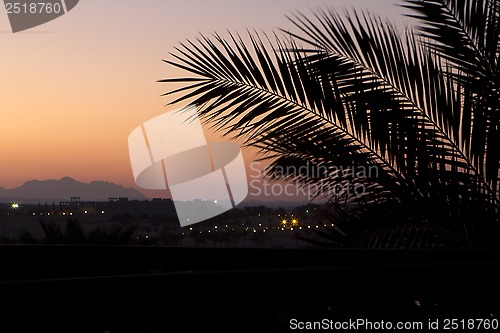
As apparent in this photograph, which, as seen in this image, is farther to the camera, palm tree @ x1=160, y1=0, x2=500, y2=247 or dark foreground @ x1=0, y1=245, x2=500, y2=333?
palm tree @ x1=160, y1=0, x2=500, y2=247

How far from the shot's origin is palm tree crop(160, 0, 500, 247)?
12.3ft

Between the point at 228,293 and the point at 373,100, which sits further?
the point at 373,100

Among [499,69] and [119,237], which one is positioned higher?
[499,69]

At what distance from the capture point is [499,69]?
3.99m

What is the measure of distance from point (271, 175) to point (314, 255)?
3.40 meters

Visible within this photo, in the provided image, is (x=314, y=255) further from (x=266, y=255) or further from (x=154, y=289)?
(x=154, y=289)

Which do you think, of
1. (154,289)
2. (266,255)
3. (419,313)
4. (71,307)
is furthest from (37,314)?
(419,313)

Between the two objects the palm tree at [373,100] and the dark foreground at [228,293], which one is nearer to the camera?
the dark foreground at [228,293]

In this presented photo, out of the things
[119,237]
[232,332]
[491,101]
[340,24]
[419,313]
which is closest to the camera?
[232,332]

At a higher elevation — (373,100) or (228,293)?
(228,293)

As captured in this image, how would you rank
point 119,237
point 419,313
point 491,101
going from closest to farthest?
point 419,313, point 491,101, point 119,237

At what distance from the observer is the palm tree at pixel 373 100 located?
375 cm

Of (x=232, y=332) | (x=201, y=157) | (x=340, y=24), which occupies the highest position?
(x=340, y=24)

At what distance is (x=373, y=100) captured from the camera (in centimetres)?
380
